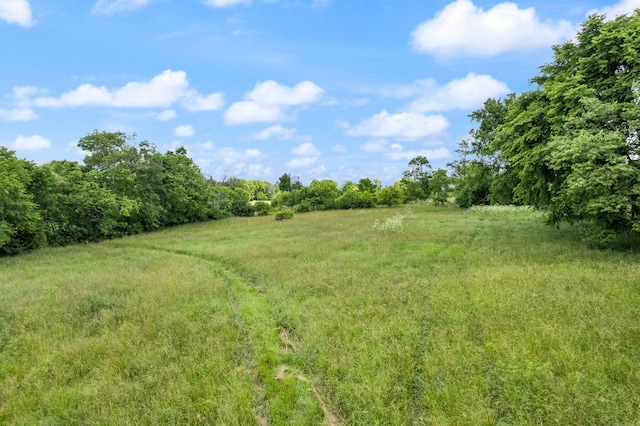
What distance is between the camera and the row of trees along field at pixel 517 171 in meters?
13.1

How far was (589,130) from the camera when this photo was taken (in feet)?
45.1

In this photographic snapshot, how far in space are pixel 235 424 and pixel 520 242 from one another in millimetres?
16811

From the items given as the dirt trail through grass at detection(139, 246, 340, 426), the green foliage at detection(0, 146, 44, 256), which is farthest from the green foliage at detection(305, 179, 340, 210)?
the dirt trail through grass at detection(139, 246, 340, 426)

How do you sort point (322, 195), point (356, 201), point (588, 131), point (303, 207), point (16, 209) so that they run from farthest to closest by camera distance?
point (322, 195)
point (356, 201)
point (303, 207)
point (16, 209)
point (588, 131)

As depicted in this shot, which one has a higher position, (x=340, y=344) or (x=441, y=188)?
(x=441, y=188)

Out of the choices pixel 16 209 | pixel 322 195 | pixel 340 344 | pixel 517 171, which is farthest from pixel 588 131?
pixel 322 195

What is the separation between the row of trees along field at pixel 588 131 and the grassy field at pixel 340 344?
2198mm

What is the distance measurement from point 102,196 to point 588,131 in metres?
34.3

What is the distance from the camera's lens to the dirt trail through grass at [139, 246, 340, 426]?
19.5 feet

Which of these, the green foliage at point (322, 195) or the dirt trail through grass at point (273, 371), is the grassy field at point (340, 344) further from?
the green foliage at point (322, 195)

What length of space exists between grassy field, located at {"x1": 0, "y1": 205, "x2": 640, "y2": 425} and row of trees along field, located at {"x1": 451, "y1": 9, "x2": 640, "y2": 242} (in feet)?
7.21

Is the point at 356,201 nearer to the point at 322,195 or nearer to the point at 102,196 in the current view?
the point at 322,195

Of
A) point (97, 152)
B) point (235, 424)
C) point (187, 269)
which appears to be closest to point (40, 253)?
point (187, 269)

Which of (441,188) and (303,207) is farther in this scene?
(441,188)
